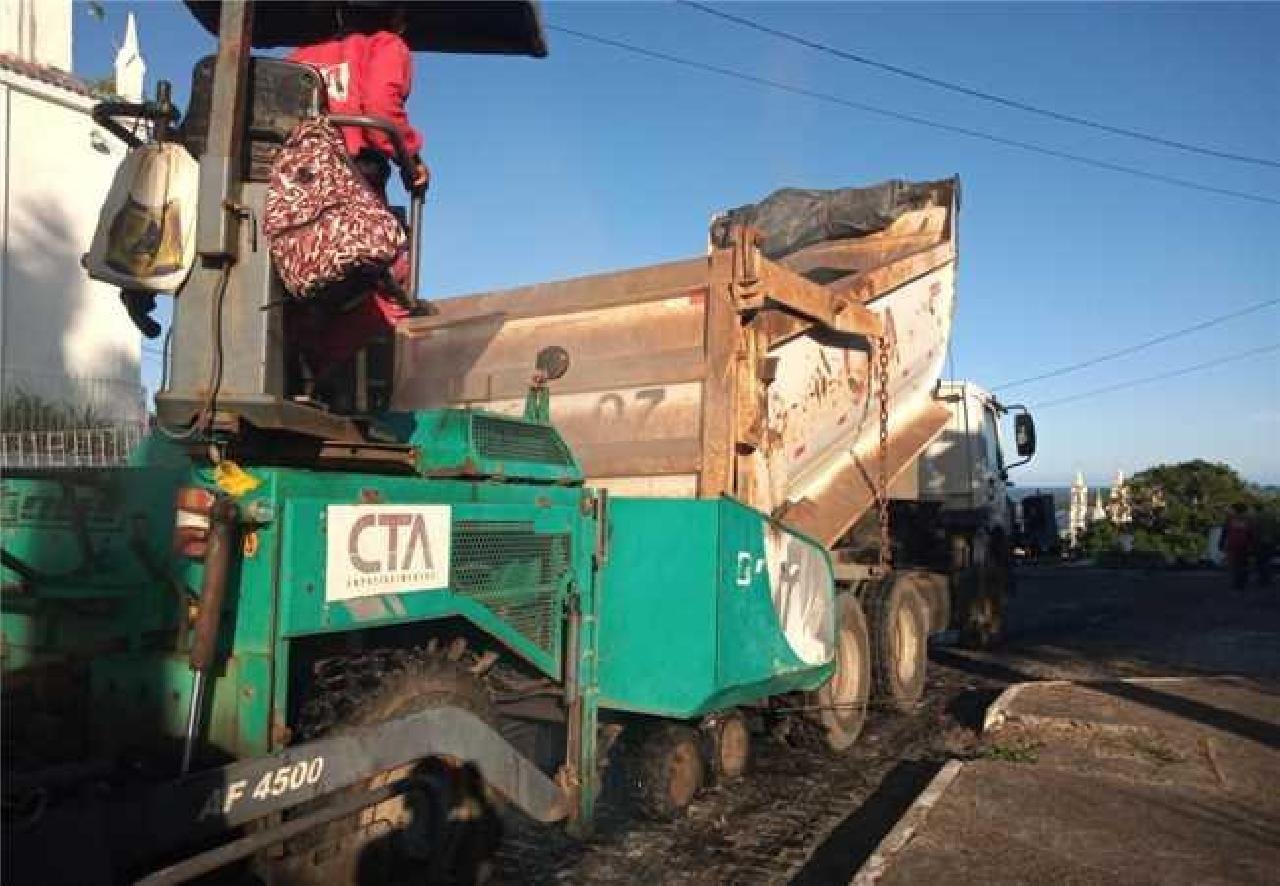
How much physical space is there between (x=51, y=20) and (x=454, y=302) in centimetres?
1145

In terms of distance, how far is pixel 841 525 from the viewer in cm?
668

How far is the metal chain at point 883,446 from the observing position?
280 inches

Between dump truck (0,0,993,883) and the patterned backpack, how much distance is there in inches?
5.0

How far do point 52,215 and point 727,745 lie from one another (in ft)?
41.3

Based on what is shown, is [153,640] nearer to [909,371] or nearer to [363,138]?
[363,138]

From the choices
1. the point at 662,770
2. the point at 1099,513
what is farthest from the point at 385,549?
the point at 1099,513

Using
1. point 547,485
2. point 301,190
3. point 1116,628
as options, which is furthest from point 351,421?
point 1116,628

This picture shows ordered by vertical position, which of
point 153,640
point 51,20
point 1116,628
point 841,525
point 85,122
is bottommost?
point 1116,628

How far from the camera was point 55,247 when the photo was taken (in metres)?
13.3

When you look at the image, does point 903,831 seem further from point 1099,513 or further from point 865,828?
point 1099,513

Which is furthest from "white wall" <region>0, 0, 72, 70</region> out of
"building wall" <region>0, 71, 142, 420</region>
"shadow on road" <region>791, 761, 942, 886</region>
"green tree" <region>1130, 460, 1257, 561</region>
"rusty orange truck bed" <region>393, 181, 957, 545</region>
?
"green tree" <region>1130, 460, 1257, 561</region>

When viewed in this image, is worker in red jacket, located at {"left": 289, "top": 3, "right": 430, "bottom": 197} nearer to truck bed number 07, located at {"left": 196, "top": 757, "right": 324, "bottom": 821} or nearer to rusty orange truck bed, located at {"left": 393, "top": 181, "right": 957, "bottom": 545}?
truck bed number 07, located at {"left": 196, "top": 757, "right": 324, "bottom": 821}

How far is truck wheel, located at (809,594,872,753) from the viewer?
20.5 ft

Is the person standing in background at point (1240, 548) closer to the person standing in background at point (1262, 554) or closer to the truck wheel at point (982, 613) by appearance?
the person standing in background at point (1262, 554)
